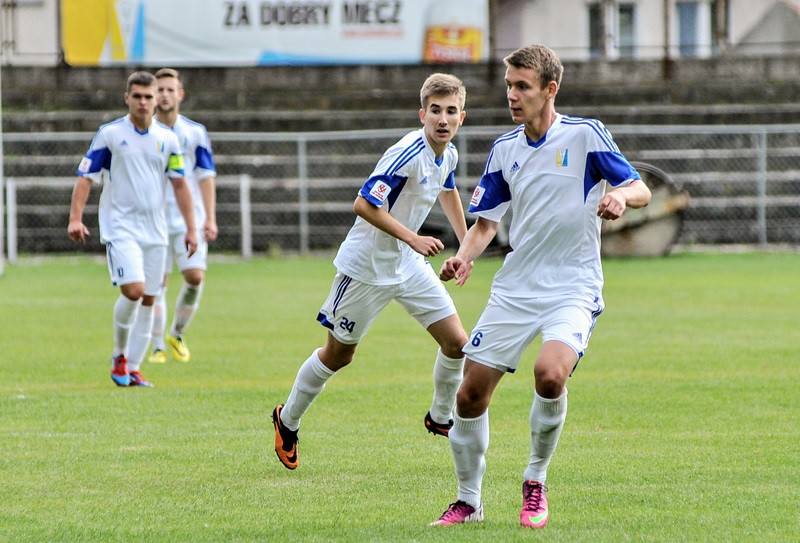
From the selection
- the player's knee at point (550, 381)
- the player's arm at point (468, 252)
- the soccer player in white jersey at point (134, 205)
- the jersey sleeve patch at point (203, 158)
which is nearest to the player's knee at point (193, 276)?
the jersey sleeve patch at point (203, 158)

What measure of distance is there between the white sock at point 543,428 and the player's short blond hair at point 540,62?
1352 mm

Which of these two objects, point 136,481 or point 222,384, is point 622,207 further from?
point 222,384

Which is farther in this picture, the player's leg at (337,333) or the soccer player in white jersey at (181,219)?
the soccer player in white jersey at (181,219)

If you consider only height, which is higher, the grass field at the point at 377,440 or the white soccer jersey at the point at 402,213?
the white soccer jersey at the point at 402,213

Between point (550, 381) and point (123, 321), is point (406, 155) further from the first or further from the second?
point (123, 321)

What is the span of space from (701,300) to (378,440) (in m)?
8.91

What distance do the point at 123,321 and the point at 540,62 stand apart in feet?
17.4

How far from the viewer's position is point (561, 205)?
5.67 meters

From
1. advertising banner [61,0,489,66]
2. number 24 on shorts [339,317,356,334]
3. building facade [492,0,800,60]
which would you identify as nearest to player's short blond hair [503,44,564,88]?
number 24 on shorts [339,317,356,334]

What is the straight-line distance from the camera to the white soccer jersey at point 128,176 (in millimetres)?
10008

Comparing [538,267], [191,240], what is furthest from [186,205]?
[538,267]

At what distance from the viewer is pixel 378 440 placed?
24.7ft

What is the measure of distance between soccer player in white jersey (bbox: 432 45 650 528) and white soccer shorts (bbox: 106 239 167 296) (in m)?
4.58

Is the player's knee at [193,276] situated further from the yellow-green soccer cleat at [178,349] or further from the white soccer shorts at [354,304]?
the white soccer shorts at [354,304]
